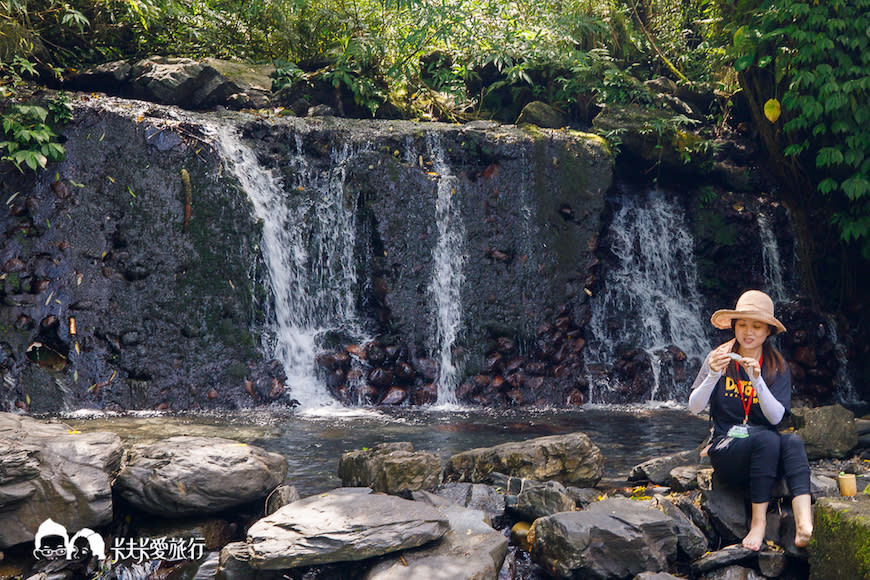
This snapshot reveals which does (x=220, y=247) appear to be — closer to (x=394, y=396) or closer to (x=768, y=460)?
(x=394, y=396)

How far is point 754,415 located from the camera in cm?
385

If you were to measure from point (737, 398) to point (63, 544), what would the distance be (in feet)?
12.9

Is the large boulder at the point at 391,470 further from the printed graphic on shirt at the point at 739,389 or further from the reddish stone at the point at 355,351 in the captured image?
the reddish stone at the point at 355,351

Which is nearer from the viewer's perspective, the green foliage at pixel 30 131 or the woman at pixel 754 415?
the woman at pixel 754 415

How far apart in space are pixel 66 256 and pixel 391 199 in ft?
13.6

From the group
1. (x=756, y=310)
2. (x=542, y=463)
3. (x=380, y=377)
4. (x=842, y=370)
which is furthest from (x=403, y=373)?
(x=842, y=370)

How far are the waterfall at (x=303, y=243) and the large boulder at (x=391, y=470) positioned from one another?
4.36 metres

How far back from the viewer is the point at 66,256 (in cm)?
798

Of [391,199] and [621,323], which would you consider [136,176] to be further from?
[621,323]

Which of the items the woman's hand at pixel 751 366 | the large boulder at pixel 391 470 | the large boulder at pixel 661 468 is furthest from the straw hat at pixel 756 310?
the large boulder at pixel 391 470

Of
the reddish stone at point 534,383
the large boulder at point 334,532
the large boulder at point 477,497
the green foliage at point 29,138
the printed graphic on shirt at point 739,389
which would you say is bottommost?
the large boulder at point 477,497

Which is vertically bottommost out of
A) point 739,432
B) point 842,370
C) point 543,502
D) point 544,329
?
point 543,502

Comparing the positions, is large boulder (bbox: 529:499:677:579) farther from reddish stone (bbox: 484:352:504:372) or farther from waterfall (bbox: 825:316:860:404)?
waterfall (bbox: 825:316:860:404)

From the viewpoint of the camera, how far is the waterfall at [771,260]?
10.7 m
